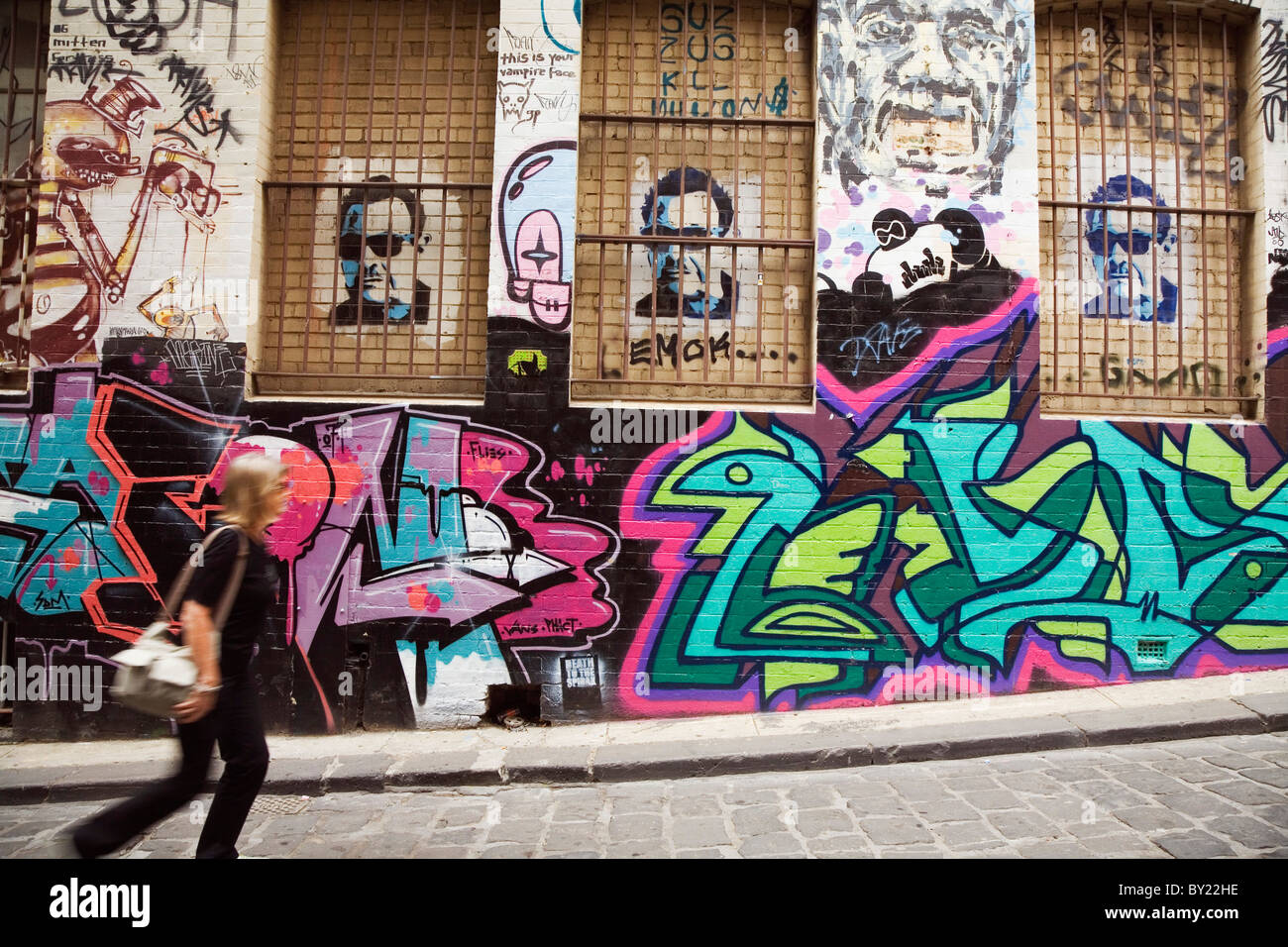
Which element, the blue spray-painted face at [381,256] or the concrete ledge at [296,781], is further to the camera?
the blue spray-painted face at [381,256]

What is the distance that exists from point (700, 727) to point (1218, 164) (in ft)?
18.7

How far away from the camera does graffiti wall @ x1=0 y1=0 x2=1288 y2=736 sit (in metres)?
5.69

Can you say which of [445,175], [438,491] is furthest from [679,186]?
[438,491]

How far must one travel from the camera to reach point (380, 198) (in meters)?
6.10

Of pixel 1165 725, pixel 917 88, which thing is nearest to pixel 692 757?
pixel 1165 725

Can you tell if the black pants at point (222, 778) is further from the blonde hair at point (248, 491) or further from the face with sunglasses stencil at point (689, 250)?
the face with sunglasses stencil at point (689, 250)

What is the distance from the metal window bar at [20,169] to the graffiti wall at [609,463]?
303mm

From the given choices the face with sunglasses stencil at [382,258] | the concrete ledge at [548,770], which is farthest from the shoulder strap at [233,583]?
the face with sunglasses stencil at [382,258]

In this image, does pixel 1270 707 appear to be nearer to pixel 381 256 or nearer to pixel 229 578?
pixel 229 578

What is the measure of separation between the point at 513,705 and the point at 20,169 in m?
5.26

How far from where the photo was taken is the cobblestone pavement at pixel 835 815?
3.80 metres

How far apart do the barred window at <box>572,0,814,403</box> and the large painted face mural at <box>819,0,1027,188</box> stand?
27cm

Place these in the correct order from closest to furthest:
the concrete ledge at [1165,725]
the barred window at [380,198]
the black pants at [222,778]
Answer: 1. the black pants at [222,778]
2. the concrete ledge at [1165,725]
3. the barred window at [380,198]

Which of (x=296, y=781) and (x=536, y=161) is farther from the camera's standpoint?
(x=536, y=161)
